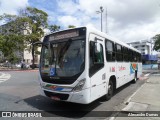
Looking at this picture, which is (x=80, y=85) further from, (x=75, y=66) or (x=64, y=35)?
(x=64, y=35)

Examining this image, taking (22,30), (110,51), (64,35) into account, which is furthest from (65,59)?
(22,30)

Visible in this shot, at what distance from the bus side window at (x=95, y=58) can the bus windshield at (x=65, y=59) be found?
0.36 m

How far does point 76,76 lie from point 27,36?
35.1m

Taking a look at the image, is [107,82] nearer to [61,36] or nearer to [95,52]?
[95,52]

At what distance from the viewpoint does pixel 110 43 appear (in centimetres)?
884

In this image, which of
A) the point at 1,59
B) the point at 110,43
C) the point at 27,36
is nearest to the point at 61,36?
the point at 110,43

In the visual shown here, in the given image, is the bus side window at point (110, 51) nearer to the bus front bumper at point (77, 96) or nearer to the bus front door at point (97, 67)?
the bus front door at point (97, 67)

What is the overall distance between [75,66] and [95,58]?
0.86m

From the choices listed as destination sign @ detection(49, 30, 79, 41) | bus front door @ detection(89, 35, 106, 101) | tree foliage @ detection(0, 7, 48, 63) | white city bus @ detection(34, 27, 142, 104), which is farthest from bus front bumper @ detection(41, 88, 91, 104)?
tree foliage @ detection(0, 7, 48, 63)

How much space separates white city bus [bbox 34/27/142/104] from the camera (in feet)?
20.5

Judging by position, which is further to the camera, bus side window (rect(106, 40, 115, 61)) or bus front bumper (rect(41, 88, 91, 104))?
bus side window (rect(106, 40, 115, 61))

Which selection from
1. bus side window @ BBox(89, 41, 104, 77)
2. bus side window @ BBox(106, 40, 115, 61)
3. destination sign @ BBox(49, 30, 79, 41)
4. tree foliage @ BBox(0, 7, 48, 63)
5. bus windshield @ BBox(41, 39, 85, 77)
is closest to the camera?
bus windshield @ BBox(41, 39, 85, 77)

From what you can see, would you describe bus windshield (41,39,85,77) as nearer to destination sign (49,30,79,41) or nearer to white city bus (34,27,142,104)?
white city bus (34,27,142,104)

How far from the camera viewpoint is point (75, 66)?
6.45 meters
